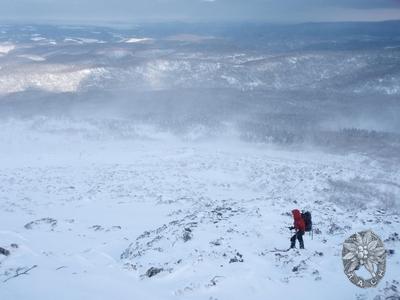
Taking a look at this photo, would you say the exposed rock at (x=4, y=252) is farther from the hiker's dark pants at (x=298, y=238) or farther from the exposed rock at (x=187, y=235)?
the hiker's dark pants at (x=298, y=238)

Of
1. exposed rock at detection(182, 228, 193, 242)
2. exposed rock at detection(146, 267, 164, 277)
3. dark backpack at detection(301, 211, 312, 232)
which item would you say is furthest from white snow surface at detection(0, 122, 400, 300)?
dark backpack at detection(301, 211, 312, 232)

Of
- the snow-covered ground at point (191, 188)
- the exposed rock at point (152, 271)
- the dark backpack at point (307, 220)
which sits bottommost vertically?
the snow-covered ground at point (191, 188)

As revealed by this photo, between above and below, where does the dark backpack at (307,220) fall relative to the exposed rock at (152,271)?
above

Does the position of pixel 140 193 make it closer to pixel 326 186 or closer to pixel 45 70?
pixel 326 186

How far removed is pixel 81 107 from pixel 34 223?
174ft

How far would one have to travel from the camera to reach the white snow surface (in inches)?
409

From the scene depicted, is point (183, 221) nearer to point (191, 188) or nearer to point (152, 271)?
point (152, 271)

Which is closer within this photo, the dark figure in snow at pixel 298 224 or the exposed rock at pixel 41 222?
the dark figure in snow at pixel 298 224

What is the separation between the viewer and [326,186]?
90.3ft

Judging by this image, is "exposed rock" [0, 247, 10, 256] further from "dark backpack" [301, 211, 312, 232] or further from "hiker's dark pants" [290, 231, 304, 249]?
"dark backpack" [301, 211, 312, 232]

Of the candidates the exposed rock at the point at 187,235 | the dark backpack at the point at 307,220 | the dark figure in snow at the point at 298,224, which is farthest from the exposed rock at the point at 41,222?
the dark backpack at the point at 307,220

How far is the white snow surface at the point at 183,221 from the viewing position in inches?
409

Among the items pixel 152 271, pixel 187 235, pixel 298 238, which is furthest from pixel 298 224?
pixel 152 271

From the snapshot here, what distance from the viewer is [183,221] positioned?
16797mm
